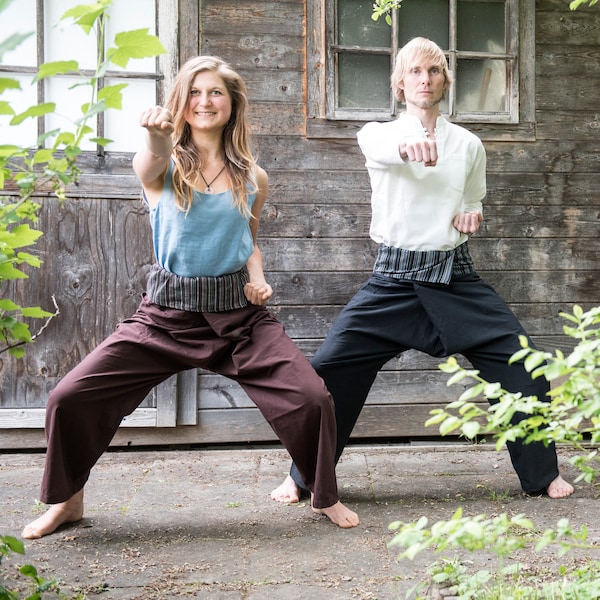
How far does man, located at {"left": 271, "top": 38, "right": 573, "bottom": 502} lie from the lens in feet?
11.3

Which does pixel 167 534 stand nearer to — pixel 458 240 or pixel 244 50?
pixel 458 240

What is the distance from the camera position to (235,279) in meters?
3.29

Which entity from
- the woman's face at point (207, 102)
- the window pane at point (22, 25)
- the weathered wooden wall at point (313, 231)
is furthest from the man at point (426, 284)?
the window pane at point (22, 25)

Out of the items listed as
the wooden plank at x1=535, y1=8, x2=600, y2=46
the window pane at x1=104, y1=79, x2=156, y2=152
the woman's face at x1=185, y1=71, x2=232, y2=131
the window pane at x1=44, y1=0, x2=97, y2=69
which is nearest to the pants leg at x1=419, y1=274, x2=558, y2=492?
the woman's face at x1=185, y1=71, x2=232, y2=131

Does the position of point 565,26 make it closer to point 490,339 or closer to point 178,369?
point 490,339

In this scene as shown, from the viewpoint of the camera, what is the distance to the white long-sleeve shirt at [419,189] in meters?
3.43

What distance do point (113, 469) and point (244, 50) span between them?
243cm

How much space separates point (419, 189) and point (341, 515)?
1.45 metres

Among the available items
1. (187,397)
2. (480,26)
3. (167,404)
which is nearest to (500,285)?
(480,26)

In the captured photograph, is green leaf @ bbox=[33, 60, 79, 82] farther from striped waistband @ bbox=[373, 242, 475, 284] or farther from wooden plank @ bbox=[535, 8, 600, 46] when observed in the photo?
wooden plank @ bbox=[535, 8, 600, 46]

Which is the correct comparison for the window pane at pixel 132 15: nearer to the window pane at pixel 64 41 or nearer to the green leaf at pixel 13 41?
the window pane at pixel 64 41

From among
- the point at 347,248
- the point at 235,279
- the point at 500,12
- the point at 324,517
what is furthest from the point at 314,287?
the point at 500,12

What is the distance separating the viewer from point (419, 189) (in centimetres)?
343

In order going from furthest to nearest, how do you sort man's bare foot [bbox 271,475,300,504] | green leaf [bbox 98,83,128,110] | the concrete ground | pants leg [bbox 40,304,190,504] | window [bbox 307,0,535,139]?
window [bbox 307,0,535,139] < man's bare foot [bbox 271,475,300,504] < pants leg [bbox 40,304,190,504] < the concrete ground < green leaf [bbox 98,83,128,110]
